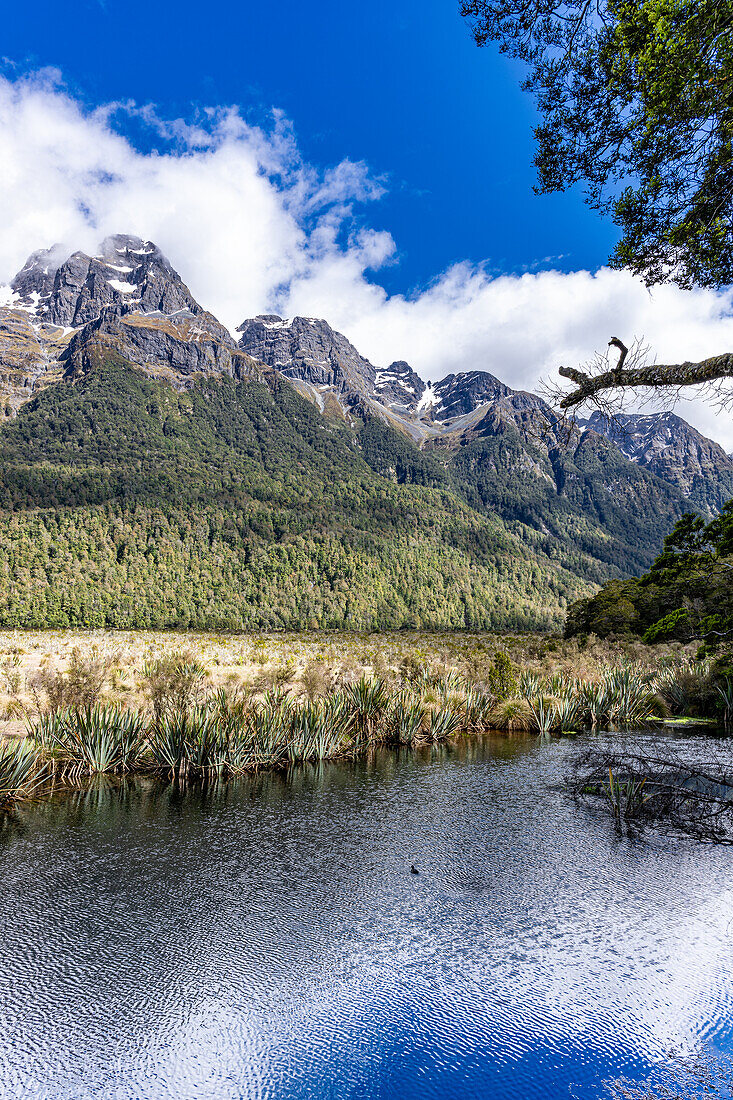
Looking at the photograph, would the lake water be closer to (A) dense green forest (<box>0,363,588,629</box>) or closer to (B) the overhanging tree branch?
(B) the overhanging tree branch

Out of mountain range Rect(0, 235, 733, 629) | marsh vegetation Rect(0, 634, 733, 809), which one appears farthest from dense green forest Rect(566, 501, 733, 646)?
mountain range Rect(0, 235, 733, 629)

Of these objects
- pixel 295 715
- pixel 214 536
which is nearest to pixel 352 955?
pixel 295 715

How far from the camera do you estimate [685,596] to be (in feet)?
49.0

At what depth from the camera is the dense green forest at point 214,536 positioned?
91.3m

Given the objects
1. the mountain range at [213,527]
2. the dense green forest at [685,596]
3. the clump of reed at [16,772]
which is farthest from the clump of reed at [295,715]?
the mountain range at [213,527]

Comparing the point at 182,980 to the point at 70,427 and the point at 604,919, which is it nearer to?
the point at 604,919

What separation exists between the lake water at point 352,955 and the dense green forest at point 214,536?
3211 inches

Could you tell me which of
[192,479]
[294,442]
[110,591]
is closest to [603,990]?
[110,591]

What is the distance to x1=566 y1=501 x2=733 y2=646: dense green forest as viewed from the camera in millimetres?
13030

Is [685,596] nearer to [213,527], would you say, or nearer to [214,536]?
[214,536]

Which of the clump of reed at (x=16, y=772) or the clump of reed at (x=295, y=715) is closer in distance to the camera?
the clump of reed at (x=16, y=772)

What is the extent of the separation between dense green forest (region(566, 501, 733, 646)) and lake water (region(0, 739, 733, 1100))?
2.93 metres

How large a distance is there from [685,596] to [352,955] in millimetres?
13650

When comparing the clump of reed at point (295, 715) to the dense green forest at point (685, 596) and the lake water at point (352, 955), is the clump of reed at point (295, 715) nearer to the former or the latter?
the lake water at point (352, 955)
